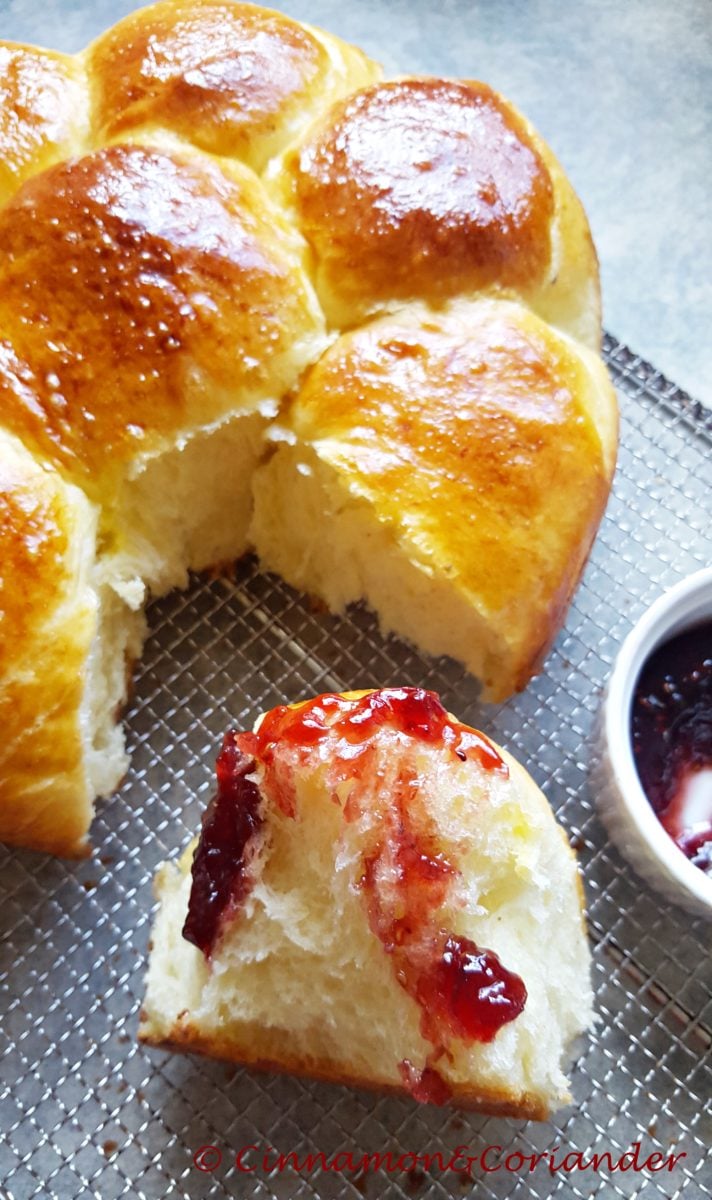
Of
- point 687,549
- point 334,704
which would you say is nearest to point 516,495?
point 334,704

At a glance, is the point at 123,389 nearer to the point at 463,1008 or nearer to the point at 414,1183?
the point at 463,1008

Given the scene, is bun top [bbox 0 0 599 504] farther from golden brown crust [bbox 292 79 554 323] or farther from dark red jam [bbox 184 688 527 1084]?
dark red jam [bbox 184 688 527 1084]

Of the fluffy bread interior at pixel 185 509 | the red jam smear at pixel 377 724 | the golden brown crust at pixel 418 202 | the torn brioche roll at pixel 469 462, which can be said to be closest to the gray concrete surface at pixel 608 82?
the golden brown crust at pixel 418 202

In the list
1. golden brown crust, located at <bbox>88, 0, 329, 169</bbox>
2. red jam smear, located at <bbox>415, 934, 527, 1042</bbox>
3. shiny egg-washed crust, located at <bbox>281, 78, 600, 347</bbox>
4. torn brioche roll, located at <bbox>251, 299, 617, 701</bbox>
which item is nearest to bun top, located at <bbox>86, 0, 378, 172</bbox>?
golden brown crust, located at <bbox>88, 0, 329, 169</bbox>

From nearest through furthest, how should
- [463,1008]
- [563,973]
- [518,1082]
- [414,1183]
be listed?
1. [463,1008]
2. [518,1082]
3. [563,973]
4. [414,1183]

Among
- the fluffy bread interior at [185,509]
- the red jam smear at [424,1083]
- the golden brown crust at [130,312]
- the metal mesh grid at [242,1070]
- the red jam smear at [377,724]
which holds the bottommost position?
the metal mesh grid at [242,1070]

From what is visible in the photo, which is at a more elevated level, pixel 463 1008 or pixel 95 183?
pixel 95 183

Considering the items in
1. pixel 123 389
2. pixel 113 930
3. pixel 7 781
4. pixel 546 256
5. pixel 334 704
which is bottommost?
pixel 113 930

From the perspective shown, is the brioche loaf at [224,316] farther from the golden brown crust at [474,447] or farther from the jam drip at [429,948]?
the jam drip at [429,948]
